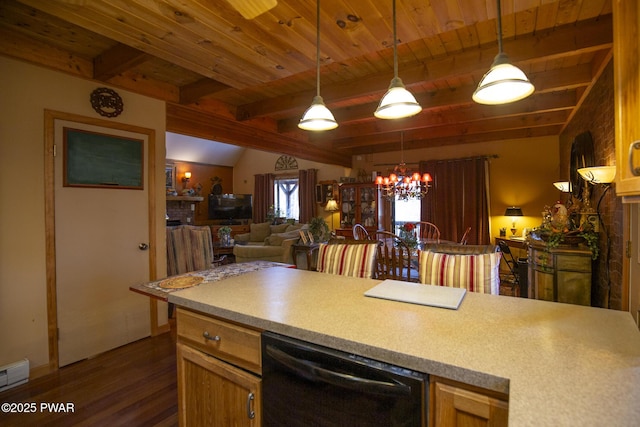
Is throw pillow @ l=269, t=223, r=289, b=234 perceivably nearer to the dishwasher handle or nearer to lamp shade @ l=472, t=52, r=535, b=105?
lamp shade @ l=472, t=52, r=535, b=105

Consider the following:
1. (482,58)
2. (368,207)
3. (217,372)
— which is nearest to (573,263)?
(482,58)

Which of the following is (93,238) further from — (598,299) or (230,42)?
(598,299)

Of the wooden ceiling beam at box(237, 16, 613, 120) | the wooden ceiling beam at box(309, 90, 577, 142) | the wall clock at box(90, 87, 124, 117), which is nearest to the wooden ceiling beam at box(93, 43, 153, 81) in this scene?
the wall clock at box(90, 87, 124, 117)

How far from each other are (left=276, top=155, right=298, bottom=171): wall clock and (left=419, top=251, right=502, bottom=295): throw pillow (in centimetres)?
698

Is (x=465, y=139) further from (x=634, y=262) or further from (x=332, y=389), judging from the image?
(x=332, y=389)

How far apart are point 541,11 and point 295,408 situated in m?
2.66

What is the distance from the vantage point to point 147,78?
288 cm

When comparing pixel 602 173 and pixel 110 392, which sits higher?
pixel 602 173

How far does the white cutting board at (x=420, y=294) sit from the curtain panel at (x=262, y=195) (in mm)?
7590

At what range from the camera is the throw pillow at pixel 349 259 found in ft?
6.80

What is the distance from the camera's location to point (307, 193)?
8.01 metres

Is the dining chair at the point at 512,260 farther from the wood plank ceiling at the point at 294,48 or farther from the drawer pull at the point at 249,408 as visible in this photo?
the drawer pull at the point at 249,408

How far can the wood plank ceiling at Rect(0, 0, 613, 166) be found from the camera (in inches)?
64.9

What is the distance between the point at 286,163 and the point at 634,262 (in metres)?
7.55
